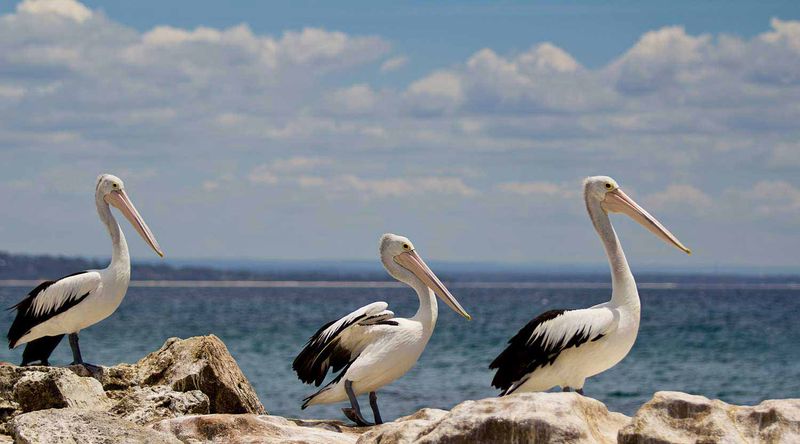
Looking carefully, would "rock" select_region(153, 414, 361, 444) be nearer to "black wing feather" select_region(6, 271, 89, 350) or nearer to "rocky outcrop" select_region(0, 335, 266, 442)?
"rocky outcrop" select_region(0, 335, 266, 442)

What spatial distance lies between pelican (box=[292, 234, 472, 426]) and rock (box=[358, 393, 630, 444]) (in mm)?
1957

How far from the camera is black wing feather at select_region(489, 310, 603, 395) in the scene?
7.12 metres

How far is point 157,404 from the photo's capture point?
662 cm

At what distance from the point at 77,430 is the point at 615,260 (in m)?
3.54

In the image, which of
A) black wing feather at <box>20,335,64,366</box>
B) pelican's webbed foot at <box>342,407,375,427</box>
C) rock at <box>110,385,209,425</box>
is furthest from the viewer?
black wing feather at <box>20,335,64,366</box>

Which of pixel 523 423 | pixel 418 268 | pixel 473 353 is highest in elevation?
pixel 418 268

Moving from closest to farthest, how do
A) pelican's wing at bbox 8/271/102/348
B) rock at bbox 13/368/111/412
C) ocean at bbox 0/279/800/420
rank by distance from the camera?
1. rock at bbox 13/368/111/412
2. pelican's wing at bbox 8/271/102/348
3. ocean at bbox 0/279/800/420

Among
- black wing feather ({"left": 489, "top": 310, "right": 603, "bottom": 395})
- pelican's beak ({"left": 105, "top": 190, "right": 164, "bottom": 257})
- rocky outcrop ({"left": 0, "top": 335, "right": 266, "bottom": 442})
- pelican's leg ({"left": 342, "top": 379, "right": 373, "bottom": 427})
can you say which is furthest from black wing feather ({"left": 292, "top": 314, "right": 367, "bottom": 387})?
pelican's beak ({"left": 105, "top": 190, "right": 164, "bottom": 257})

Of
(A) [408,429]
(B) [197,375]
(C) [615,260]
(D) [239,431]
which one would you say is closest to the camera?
(A) [408,429]

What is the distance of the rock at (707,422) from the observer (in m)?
4.83

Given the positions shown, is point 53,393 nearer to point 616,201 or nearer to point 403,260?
point 403,260

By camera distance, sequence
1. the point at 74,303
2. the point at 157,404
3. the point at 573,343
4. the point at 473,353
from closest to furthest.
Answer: the point at 157,404, the point at 573,343, the point at 74,303, the point at 473,353

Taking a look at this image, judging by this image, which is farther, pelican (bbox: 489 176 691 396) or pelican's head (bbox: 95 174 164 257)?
pelican's head (bbox: 95 174 164 257)

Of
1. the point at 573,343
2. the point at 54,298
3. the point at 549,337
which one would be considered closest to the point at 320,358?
the point at 549,337
